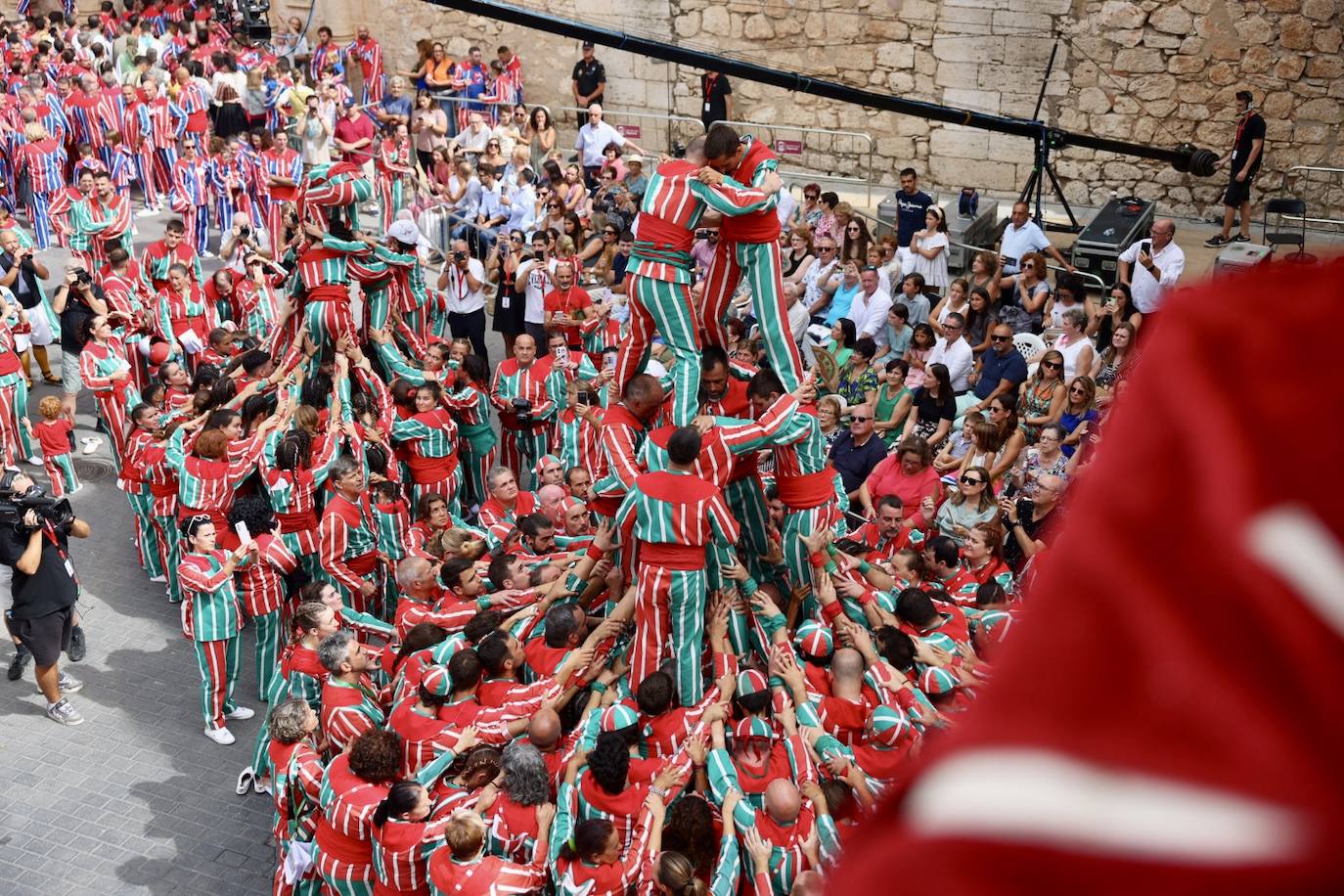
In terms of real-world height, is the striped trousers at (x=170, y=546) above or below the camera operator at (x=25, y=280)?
below

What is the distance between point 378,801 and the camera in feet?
20.4

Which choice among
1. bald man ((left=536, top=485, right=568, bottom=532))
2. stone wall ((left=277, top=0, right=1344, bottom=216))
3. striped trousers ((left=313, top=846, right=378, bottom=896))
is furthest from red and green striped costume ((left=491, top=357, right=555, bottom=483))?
stone wall ((left=277, top=0, right=1344, bottom=216))

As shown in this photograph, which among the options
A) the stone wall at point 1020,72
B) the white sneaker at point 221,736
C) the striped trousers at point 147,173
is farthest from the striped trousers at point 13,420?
the stone wall at point 1020,72

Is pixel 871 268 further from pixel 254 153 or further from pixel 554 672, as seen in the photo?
pixel 254 153

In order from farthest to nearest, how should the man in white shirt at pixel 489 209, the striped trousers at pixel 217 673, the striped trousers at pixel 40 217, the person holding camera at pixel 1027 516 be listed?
the striped trousers at pixel 40 217 → the man in white shirt at pixel 489 209 → the striped trousers at pixel 217 673 → the person holding camera at pixel 1027 516

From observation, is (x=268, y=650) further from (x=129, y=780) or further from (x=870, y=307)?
(x=870, y=307)

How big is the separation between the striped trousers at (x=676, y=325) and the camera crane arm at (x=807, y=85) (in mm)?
4115

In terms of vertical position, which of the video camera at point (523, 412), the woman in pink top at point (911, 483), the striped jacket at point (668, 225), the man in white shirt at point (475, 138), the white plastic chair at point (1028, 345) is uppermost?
the striped jacket at point (668, 225)

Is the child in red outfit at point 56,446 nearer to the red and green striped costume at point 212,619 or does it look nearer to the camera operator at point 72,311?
the camera operator at point 72,311

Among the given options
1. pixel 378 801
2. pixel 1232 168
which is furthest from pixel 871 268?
pixel 378 801

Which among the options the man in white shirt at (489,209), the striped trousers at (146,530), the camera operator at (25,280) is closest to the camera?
the striped trousers at (146,530)

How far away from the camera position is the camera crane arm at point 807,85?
34.4ft

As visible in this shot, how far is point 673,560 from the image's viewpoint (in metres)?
6.15

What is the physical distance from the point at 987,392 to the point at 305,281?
17.2 ft
